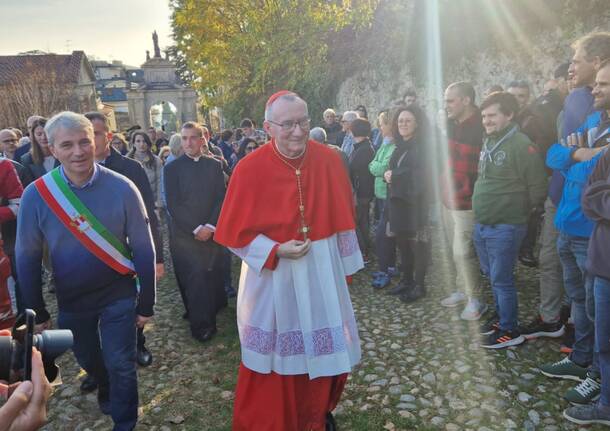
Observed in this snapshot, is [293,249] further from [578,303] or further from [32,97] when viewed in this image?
[32,97]

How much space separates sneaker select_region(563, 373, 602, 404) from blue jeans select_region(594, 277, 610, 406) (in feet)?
0.93

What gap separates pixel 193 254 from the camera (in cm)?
500

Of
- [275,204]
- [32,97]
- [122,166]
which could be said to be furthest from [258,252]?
[32,97]

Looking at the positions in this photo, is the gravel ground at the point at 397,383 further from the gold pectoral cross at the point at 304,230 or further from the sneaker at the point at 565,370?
the gold pectoral cross at the point at 304,230

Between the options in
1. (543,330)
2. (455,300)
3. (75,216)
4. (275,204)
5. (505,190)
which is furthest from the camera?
(455,300)

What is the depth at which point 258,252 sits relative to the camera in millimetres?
2900

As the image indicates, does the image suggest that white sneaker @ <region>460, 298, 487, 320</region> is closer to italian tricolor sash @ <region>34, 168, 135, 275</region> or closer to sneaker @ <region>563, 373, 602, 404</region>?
sneaker @ <region>563, 373, 602, 404</region>

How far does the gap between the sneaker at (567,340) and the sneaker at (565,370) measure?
0.28 m

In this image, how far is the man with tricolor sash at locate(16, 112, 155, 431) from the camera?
2785 millimetres

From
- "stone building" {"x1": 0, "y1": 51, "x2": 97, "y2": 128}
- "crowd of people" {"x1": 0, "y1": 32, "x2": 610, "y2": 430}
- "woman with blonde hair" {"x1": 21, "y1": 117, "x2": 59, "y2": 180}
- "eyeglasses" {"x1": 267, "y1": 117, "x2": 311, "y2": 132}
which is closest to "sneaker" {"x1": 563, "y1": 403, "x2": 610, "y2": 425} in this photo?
"crowd of people" {"x1": 0, "y1": 32, "x2": 610, "y2": 430}

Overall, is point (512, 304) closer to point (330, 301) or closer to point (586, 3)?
point (330, 301)

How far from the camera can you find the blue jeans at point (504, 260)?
155 inches

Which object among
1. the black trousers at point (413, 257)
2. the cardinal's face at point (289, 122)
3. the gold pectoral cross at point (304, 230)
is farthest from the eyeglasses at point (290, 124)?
the black trousers at point (413, 257)

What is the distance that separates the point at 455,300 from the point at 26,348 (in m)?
4.72
